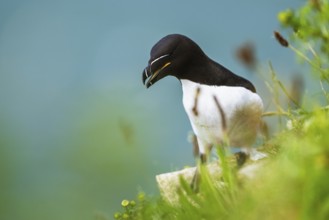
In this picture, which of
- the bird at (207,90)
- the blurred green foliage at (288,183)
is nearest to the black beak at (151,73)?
the bird at (207,90)

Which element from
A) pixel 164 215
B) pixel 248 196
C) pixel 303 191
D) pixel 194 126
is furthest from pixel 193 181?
pixel 303 191

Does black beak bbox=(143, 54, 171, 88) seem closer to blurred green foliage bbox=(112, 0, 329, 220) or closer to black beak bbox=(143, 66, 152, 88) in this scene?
black beak bbox=(143, 66, 152, 88)

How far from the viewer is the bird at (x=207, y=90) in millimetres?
3391

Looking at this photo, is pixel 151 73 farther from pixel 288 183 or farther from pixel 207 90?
pixel 288 183

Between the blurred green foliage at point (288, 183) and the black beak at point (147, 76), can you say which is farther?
the black beak at point (147, 76)

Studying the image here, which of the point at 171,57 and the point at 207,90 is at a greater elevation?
the point at 171,57

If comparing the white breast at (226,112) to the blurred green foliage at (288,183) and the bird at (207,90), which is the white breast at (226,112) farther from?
the blurred green foliage at (288,183)

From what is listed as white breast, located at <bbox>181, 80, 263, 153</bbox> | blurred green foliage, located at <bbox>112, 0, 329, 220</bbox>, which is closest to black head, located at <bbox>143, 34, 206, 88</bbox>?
white breast, located at <bbox>181, 80, 263, 153</bbox>

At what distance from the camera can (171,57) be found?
344cm

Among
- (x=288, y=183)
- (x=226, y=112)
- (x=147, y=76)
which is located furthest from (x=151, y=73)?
(x=288, y=183)

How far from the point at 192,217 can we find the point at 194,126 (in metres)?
1.34

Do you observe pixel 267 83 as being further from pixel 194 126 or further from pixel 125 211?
pixel 125 211

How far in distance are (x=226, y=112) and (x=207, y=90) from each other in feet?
0.58

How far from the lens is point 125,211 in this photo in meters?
3.07
